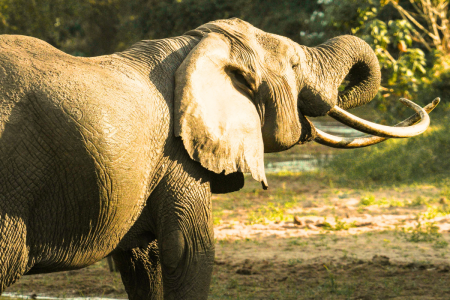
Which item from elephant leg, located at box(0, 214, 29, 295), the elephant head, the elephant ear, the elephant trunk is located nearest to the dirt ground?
the elephant trunk

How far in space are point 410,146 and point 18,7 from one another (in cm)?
1093

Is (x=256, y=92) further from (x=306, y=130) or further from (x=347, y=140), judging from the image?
(x=347, y=140)

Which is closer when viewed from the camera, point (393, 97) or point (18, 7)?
point (393, 97)

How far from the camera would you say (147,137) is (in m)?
3.48

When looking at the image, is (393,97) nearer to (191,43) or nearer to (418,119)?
(418,119)

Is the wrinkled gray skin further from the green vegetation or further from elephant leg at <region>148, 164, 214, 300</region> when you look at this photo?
the green vegetation

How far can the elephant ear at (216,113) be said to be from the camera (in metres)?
3.58

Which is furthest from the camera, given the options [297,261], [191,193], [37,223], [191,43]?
[297,261]

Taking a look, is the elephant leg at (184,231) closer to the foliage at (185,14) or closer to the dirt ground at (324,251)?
the dirt ground at (324,251)

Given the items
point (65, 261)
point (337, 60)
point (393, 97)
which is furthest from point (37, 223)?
point (393, 97)

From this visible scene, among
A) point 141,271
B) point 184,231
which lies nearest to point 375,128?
point 184,231

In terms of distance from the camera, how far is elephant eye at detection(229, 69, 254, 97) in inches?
154

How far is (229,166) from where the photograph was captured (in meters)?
3.73

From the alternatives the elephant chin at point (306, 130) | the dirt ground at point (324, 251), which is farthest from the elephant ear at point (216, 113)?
the dirt ground at point (324, 251)
